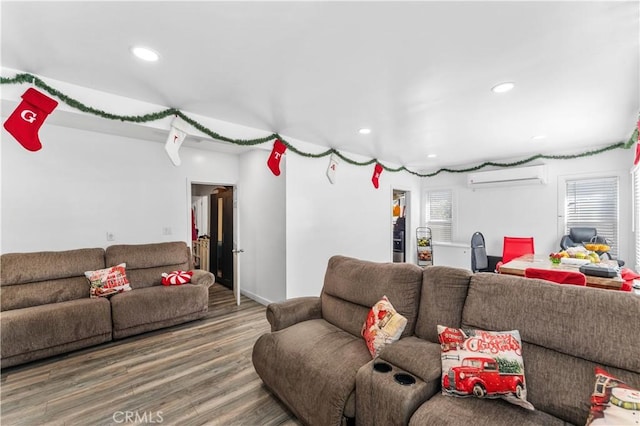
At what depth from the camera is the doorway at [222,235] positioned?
5.19m

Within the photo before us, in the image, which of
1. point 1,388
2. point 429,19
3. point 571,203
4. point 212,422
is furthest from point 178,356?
point 571,203

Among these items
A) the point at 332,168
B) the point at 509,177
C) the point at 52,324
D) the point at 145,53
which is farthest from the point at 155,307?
the point at 509,177

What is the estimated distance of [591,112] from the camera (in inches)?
119

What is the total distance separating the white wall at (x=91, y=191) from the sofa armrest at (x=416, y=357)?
3.76 meters

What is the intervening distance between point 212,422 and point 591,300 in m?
2.42

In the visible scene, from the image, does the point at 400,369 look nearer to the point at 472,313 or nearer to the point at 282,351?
the point at 472,313

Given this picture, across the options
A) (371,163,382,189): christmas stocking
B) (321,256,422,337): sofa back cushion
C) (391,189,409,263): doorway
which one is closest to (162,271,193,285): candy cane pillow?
(321,256,422,337): sofa back cushion

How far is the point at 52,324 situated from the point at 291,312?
238cm

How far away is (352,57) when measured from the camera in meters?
1.98

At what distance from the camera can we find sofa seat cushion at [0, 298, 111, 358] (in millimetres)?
2441

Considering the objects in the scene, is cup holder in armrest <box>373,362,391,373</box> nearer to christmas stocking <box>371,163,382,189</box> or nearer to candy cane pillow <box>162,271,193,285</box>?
candy cane pillow <box>162,271,193,285</box>

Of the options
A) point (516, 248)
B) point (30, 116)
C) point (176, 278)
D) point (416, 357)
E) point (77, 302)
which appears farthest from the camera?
point (516, 248)

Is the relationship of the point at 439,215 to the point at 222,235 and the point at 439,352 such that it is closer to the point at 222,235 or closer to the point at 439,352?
the point at 222,235

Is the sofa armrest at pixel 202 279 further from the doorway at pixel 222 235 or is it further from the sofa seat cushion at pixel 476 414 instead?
the sofa seat cushion at pixel 476 414
